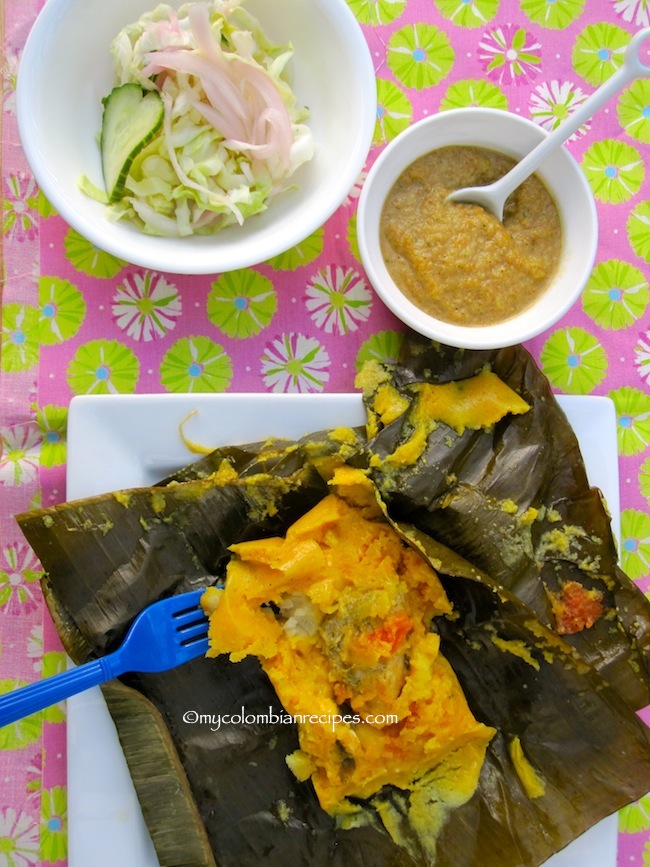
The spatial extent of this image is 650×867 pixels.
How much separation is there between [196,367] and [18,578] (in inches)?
25.8

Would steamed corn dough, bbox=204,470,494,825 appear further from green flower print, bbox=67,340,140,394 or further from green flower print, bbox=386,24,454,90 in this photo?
green flower print, bbox=386,24,454,90

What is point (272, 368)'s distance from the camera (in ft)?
6.07

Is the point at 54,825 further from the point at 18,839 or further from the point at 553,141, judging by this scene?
the point at 553,141

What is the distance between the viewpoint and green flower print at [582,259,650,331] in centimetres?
192

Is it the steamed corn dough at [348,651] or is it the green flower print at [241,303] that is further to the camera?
the green flower print at [241,303]

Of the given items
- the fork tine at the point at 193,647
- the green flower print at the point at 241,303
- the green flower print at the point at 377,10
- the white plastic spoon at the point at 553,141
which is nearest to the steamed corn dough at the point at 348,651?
the fork tine at the point at 193,647

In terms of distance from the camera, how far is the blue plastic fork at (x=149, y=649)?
152cm

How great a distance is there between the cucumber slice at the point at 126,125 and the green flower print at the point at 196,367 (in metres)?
0.37

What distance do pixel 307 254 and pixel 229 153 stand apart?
304 millimetres

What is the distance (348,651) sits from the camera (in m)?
1.63

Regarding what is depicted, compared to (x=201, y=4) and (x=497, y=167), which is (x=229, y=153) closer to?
(x=201, y=4)

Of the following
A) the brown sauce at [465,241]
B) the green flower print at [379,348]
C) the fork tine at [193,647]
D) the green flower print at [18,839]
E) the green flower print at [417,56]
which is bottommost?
the green flower print at [18,839]

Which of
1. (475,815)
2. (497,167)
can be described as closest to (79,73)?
(497,167)

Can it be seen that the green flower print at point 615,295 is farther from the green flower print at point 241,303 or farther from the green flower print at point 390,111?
the green flower print at point 241,303
